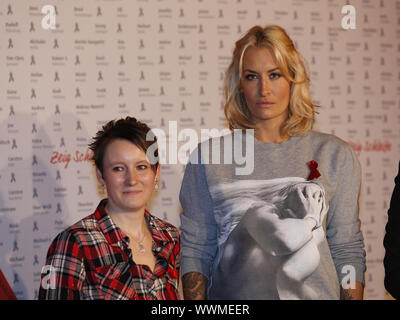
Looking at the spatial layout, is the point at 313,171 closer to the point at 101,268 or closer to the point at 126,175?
the point at 126,175

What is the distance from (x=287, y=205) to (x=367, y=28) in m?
1.61

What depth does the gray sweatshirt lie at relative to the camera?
186cm

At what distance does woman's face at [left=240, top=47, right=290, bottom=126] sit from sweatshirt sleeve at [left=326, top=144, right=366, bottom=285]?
318mm

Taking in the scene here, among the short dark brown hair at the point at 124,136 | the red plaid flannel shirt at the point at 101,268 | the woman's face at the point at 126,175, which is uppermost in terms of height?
the short dark brown hair at the point at 124,136

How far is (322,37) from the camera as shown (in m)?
2.94

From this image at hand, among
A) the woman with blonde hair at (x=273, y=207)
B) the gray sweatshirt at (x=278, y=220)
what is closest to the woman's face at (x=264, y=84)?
the woman with blonde hair at (x=273, y=207)

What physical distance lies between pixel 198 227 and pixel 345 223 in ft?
1.90

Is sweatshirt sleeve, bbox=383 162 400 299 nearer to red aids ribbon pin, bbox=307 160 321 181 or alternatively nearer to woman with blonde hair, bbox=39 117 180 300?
red aids ribbon pin, bbox=307 160 321 181

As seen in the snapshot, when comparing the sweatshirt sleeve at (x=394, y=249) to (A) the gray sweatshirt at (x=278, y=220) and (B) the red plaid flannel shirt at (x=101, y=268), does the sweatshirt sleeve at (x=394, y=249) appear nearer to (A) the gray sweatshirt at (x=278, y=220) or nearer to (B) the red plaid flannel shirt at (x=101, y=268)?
(A) the gray sweatshirt at (x=278, y=220)

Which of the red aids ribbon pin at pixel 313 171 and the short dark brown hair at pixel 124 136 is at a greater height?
the short dark brown hair at pixel 124 136

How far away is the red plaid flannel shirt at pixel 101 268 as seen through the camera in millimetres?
1691

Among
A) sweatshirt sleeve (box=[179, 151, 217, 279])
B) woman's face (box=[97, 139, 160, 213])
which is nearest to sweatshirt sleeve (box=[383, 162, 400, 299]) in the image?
sweatshirt sleeve (box=[179, 151, 217, 279])

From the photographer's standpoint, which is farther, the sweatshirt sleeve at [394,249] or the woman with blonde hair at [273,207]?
the woman with blonde hair at [273,207]

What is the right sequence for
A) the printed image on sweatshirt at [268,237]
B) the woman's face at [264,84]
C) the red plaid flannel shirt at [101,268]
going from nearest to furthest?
the red plaid flannel shirt at [101,268], the printed image on sweatshirt at [268,237], the woman's face at [264,84]
